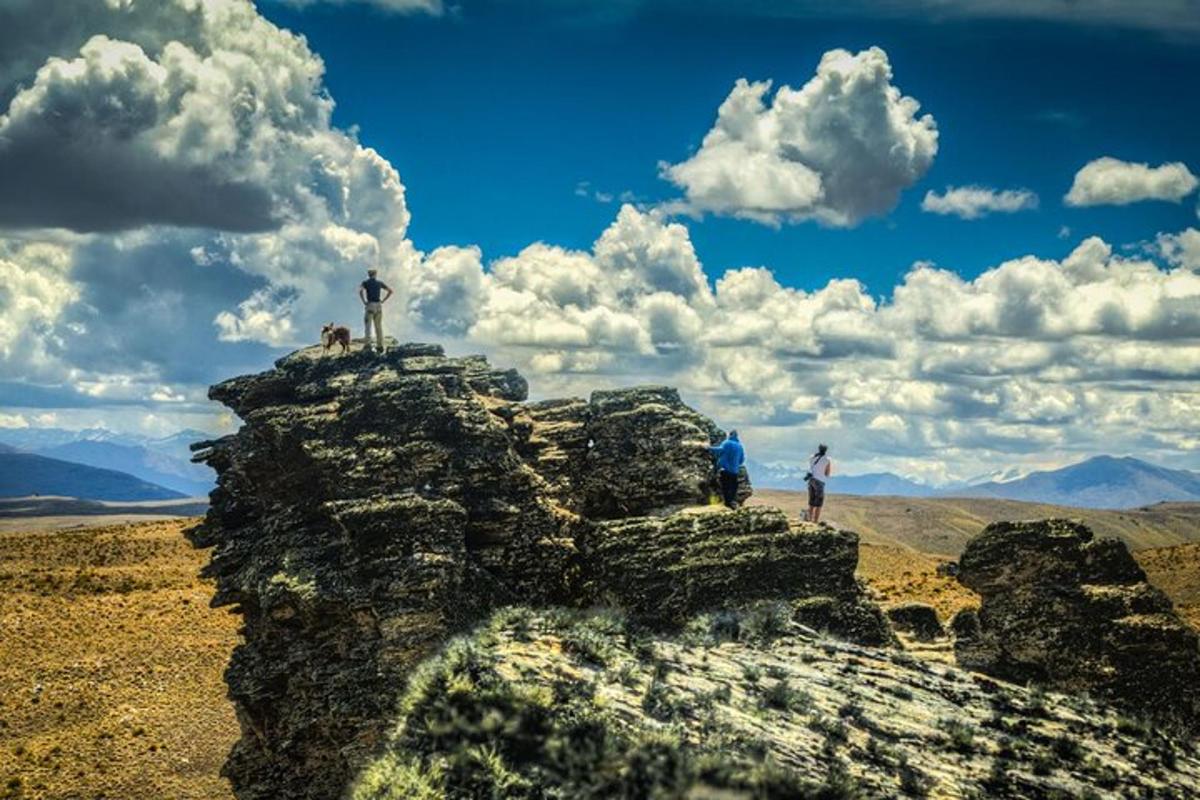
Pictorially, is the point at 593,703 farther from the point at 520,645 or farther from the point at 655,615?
the point at 655,615

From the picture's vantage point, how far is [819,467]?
118 ft

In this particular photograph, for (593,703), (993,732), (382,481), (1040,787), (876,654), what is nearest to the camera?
(593,703)

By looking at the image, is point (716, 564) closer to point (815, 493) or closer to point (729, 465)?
point (729, 465)

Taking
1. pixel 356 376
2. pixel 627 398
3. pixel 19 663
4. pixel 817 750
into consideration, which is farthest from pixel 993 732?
pixel 19 663

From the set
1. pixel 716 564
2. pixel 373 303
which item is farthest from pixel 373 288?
pixel 716 564

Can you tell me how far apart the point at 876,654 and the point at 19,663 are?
48.8m

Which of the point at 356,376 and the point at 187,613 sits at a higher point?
the point at 356,376

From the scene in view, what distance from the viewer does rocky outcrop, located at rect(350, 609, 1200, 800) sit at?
1337 centimetres

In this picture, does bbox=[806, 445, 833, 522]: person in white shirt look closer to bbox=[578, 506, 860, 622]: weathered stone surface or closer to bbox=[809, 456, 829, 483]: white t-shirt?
bbox=[809, 456, 829, 483]: white t-shirt

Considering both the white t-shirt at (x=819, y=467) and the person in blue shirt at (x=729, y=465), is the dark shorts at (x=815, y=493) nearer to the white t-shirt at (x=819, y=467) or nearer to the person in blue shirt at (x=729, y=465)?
the white t-shirt at (x=819, y=467)

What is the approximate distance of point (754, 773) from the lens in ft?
42.0

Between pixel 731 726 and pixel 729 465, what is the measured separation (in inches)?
611

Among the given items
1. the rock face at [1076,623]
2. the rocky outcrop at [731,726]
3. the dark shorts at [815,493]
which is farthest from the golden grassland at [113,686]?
the rock face at [1076,623]

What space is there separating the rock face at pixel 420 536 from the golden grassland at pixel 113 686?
499 inches
